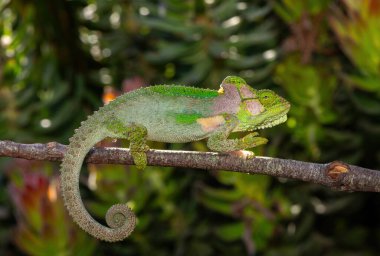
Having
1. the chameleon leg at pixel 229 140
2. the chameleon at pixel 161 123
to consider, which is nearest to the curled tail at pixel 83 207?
the chameleon at pixel 161 123

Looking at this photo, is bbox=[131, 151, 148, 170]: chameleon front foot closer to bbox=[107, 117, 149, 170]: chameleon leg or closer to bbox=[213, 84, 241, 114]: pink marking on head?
bbox=[107, 117, 149, 170]: chameleon leg

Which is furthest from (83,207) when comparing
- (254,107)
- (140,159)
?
(254,107)

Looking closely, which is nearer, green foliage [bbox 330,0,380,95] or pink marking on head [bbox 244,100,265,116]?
pink marking on head [bbox 244,100,265,116]

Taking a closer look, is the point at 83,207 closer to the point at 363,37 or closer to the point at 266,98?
the point at 266,98

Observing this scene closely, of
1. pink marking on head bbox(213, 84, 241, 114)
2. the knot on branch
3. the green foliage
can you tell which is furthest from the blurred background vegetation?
the knot on branch

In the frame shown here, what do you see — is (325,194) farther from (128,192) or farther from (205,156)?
(205,156)
